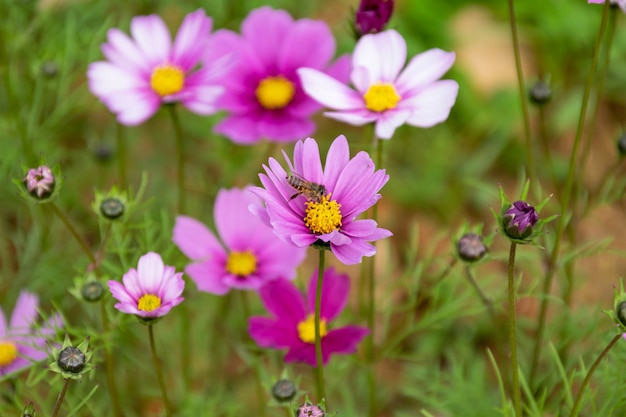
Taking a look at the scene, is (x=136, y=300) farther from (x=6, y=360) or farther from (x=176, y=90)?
(x=176, y=90)

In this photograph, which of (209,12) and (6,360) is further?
(209,12)

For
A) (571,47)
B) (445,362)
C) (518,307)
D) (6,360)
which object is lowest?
(445,362)

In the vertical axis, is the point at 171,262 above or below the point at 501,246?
above

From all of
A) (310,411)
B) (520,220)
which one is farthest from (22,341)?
(520,220)

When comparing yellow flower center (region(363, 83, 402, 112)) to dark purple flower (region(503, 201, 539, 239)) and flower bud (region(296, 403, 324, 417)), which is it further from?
flower bud (region(296, 403, 324, 417))

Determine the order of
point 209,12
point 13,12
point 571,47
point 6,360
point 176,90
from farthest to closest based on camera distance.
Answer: point 571,47
point 209,12
point 13,12
point 176,90
point 6,360

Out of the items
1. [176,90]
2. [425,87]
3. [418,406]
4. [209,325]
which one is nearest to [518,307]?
[418,406]
